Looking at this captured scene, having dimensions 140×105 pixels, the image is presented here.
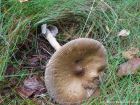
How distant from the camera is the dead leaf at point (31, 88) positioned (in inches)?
97.3

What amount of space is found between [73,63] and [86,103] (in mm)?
255

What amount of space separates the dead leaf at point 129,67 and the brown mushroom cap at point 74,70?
0.13 metres

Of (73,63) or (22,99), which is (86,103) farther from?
(22,99)

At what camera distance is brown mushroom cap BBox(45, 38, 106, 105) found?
7.57ft

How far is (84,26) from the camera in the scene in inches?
109

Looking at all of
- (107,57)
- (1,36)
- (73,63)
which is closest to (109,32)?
(107,57)

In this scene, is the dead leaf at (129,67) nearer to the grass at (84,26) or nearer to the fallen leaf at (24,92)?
the grass at (84,26)

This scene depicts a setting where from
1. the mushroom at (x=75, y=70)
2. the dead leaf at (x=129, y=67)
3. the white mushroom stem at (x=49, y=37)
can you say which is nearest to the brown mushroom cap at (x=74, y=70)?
the mushroom at (x=75, y=70)

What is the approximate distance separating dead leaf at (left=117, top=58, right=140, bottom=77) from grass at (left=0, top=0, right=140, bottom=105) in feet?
0.10

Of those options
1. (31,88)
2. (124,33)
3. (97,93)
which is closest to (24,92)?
(31,88)

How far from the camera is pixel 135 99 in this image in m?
2.27

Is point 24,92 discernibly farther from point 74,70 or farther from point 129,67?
point 129,67

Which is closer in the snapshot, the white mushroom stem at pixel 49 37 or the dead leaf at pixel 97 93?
the dead leaf at pixel 97 93

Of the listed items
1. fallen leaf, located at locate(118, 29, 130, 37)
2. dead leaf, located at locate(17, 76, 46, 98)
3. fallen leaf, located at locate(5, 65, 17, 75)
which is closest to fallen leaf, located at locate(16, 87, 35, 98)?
dead leaf, located at locate(17, 76, 46, 98)
